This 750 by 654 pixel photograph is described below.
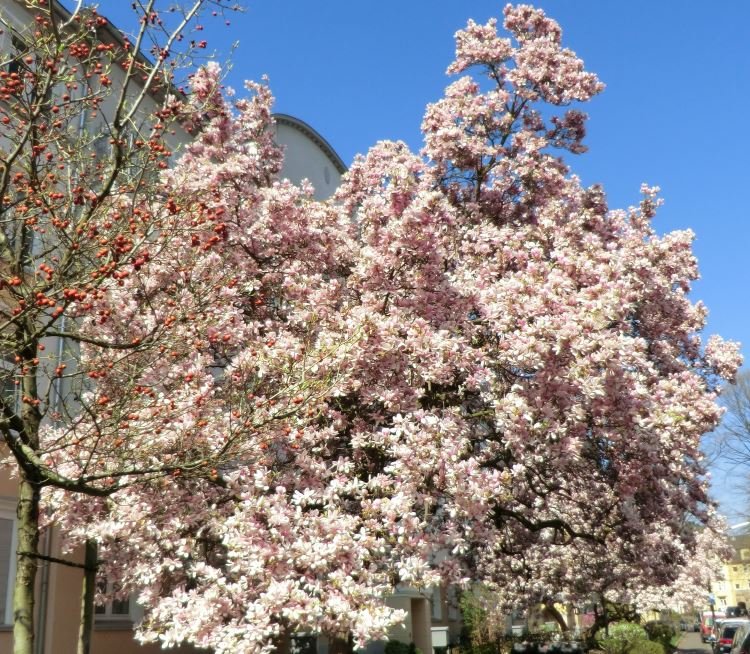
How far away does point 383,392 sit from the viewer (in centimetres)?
1034

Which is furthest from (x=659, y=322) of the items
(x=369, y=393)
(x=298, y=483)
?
(x=298, y=483)

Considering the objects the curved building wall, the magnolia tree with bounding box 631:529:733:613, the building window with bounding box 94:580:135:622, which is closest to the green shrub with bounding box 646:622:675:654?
the magnolia tree with bounding box 631:529:733:613

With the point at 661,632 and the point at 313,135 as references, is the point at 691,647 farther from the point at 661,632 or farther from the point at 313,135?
the point at 313,135

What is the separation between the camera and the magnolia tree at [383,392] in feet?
28.1

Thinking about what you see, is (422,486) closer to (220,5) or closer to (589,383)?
(589,383)

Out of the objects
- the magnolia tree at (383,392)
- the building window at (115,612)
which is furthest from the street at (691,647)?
the building window at (115,612)

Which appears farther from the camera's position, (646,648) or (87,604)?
(646,648)

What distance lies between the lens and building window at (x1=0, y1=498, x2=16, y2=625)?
1232 cm

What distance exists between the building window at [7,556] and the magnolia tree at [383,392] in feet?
10.1

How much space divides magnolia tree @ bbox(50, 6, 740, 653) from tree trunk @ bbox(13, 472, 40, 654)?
3.19 ft

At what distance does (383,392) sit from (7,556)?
23.6 ft

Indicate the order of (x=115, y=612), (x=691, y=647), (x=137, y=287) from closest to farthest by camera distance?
(x=137, y=287), (x=115, y=612), (x=691, y=647)

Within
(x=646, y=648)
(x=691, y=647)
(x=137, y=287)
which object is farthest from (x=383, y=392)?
(x=691, y=647)

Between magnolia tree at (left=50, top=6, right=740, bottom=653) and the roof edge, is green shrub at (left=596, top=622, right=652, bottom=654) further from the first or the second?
the roof edge
